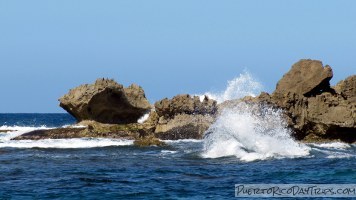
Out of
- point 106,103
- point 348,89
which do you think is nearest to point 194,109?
point 106,103

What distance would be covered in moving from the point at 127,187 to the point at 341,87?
26852mm

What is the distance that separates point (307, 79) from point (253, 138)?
38.5 ft

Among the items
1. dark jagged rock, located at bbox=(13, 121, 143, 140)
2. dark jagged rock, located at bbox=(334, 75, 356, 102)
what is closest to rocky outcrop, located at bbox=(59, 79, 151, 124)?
dark jagged rock, located at bbox=(13, 121, 143, 140)

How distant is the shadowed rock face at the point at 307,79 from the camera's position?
1849 inches

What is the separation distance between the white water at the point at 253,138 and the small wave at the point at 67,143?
737 centimetres

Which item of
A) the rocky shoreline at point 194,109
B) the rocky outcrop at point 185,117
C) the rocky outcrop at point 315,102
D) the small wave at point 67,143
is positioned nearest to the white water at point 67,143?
the small wave at point 67,143

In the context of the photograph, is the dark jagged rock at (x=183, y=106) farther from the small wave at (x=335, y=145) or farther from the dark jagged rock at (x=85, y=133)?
the small wave at (x=335, y=145)

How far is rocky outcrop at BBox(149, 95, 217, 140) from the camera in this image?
50000 mm

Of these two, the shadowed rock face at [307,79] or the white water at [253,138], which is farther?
the shadowed rock face at [307,79]

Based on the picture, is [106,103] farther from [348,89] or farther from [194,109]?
[348,89]

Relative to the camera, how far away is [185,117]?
50.0 metres

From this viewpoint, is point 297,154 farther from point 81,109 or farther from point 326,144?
point 81,109

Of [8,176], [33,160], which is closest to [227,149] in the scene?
[33,160]

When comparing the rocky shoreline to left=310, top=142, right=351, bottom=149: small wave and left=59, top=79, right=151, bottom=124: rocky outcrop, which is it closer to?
left=59, top=79, right=151, bottom=124: rocky outcrop
